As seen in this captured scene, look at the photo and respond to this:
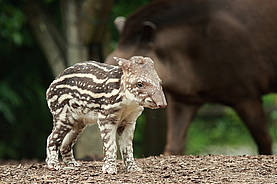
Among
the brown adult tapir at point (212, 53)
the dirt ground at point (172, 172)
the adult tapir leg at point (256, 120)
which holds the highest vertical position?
the brown adult tapir at point (212, 53)

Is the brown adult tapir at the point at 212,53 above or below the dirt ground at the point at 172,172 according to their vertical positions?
above

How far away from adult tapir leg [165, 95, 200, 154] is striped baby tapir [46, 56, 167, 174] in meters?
3.42

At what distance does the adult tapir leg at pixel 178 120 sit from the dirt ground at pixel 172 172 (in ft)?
9.18

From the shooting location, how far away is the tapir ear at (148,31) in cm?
857

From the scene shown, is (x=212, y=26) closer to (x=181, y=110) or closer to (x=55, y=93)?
(x=181, y=110)

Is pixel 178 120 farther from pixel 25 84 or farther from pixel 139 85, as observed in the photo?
pixel 139 85

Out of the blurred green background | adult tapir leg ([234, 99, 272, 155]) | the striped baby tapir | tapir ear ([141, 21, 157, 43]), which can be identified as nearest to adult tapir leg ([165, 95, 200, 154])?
adult tapir leg ([234, 99, 272, 155])

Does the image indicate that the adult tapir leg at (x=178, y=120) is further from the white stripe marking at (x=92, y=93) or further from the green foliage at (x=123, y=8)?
the white stripe marking at (x=92, y=93)

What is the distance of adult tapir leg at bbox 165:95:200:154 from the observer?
8883 millimetres

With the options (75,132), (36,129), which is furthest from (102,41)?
(75,132)

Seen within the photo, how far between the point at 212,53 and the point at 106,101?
12.7ft

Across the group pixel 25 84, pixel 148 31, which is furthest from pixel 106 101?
pixel 25 84

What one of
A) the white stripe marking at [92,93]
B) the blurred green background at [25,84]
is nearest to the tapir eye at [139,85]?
the white stripe marking at [92,93]

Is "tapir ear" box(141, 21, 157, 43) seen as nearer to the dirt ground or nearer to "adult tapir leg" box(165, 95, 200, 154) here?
"adult tapir leg" box(165, 95, 200, 154)
